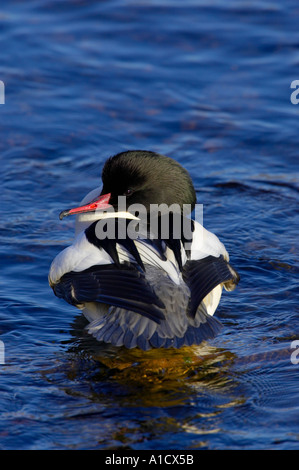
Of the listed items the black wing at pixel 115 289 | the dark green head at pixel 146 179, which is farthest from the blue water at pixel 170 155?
the dark green head at pixel 146 179

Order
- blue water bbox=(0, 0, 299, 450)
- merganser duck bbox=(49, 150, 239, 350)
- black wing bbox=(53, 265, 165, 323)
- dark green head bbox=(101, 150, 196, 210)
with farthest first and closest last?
dark green head bbox=(101, 150, 196, 210) < merganser duck bbox=(49, 150, 239, 350) < black wing bbox=(53, 265, 165, 323) < blue water bbox=(0, 0, 299, 450)

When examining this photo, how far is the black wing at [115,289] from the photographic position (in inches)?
174

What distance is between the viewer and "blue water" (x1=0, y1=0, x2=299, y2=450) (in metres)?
4.10

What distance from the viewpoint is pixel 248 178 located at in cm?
735

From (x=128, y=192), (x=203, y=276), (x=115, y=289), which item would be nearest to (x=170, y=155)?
(x=128, y=192)

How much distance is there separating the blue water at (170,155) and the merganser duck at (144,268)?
0.25 m

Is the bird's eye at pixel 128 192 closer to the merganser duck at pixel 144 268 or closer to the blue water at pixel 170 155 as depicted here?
the merganser duck at pixel 144 268

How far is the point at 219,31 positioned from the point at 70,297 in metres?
6.18

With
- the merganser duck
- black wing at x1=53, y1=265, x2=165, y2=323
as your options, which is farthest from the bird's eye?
black wing at x1=53, y1=265, x2=165, y2=323

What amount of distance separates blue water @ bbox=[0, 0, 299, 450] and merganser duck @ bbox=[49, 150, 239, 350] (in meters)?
0.25

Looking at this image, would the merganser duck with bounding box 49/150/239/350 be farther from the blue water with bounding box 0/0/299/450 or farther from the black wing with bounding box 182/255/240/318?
the blue water with bounding box 0/0/299/450
